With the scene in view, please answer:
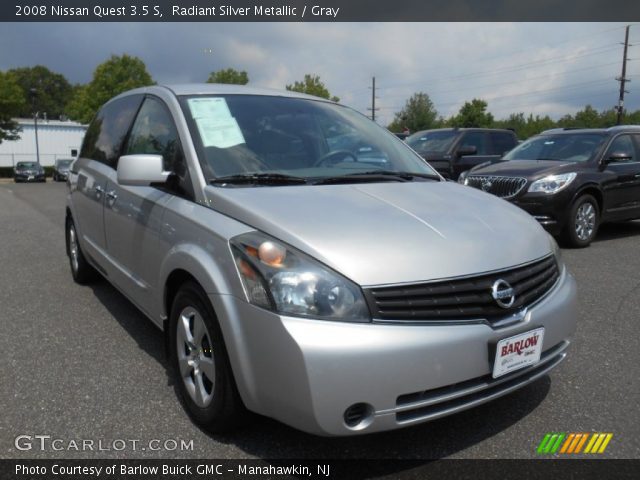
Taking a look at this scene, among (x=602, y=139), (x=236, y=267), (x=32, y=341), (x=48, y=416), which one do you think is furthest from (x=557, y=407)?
(x=602, y=139)

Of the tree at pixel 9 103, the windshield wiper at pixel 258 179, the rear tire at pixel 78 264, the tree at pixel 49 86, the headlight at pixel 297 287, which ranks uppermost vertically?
the tree at pixel 49 86

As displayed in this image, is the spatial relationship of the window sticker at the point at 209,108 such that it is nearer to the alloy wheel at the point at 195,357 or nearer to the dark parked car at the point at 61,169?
the alloy wheel at the point at 195,357

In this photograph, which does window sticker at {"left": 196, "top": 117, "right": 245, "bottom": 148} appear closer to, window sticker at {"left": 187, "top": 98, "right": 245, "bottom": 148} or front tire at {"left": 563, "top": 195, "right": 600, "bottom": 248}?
A: window sticker at {"left": 187, "top": 98, "right": 245, "bottom": 148}

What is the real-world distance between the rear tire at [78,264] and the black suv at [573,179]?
5230 millimetres

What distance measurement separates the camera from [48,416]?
8.99 ft

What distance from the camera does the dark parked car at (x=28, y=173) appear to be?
33.1m

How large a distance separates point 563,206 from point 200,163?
5.76 m

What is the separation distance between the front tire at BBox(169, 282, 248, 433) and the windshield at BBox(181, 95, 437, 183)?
699 mm

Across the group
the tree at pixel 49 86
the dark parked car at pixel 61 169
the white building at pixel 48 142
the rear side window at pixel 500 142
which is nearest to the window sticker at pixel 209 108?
the rear side window at pixel 500 142

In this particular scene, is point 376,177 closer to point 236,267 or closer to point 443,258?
point 443,258

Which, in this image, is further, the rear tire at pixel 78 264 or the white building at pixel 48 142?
the white building at pixel 48 142

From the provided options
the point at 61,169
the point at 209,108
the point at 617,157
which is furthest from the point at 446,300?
the point at 61,169

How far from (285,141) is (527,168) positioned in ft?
17.5

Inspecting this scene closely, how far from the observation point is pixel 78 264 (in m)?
5.22
